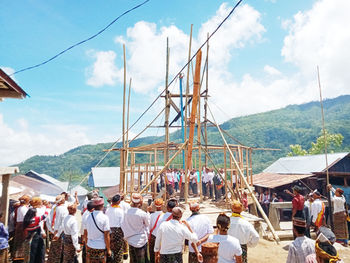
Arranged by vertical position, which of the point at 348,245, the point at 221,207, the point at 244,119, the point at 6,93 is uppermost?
the point at 244,119

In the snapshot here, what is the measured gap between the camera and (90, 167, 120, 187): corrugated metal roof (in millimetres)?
32375

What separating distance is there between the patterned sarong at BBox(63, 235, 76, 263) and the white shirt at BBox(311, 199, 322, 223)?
693 cm

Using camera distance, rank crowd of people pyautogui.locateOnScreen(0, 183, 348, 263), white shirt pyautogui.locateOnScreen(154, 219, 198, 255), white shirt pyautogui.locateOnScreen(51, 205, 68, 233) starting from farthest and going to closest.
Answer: white shirt pyautogui.locateOnScreen(51, 205, 68, 233), white shirt pyautogui.locateOnScreen(154, 219, 198, 255), crowd of people pyautogui.locateOnScreen(0, 183, 348, 263)

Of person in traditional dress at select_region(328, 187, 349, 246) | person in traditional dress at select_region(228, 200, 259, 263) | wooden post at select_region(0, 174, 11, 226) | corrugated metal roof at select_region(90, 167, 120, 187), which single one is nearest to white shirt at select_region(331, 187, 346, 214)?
person in traditional dress at select_region(328, 187, 349, 246)

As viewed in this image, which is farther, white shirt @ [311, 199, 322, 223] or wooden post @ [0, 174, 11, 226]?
white shirt @ [311, 199, 322, 223]

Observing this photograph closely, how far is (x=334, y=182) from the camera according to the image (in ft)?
49.6

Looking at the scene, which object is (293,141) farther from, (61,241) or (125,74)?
(61,241)

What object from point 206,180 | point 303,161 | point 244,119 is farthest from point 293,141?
point 206,180

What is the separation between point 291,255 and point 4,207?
698 centimetres

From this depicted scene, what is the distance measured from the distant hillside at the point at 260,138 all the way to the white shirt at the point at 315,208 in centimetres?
5869

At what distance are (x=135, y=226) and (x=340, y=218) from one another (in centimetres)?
775

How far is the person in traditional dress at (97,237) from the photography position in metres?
4.58

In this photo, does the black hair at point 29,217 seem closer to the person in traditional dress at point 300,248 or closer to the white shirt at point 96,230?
the white shirt at point 96,230

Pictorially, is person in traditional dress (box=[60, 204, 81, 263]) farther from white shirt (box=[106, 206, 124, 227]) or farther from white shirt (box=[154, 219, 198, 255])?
white shirt (box=[154, 219, 198, 255])
